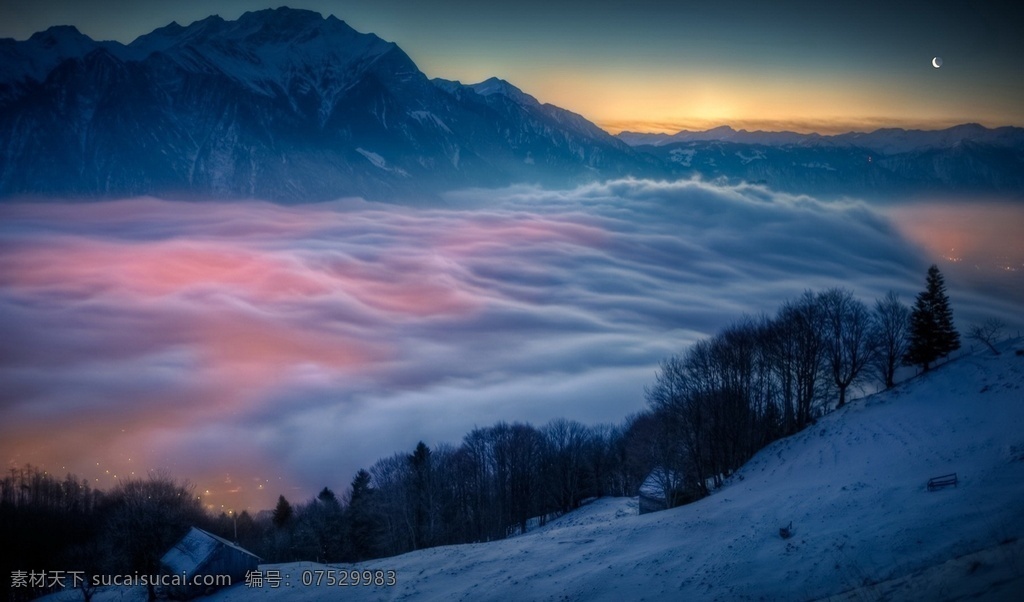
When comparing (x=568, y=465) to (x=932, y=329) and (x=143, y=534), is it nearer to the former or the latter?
(x=932, y=329)

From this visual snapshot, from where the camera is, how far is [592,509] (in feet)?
196

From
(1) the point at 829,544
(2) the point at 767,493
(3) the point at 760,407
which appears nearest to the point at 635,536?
(2) the point at 767,493

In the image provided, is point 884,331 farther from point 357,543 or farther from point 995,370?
point 357,543

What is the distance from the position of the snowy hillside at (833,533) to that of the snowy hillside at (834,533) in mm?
95

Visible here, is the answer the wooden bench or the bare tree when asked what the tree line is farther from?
the wooden bench

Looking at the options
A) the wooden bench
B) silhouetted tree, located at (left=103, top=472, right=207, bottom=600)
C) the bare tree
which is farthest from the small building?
the bare tree

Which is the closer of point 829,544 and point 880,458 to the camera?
point 829,544

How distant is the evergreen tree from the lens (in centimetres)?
4181

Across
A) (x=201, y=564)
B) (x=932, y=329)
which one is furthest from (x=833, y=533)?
(x=201, y=564)

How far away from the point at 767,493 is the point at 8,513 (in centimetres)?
8042

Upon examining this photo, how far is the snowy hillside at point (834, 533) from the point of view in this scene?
1859 cm

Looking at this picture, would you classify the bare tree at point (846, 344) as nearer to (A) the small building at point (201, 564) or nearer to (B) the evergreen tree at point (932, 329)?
(B) the evergreen tree at point (932, 329)

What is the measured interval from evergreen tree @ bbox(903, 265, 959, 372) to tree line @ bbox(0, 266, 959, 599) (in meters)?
0.10

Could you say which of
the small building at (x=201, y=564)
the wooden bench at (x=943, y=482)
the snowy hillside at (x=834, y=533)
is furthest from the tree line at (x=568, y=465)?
the wooden bench at (x=943, y=482)
